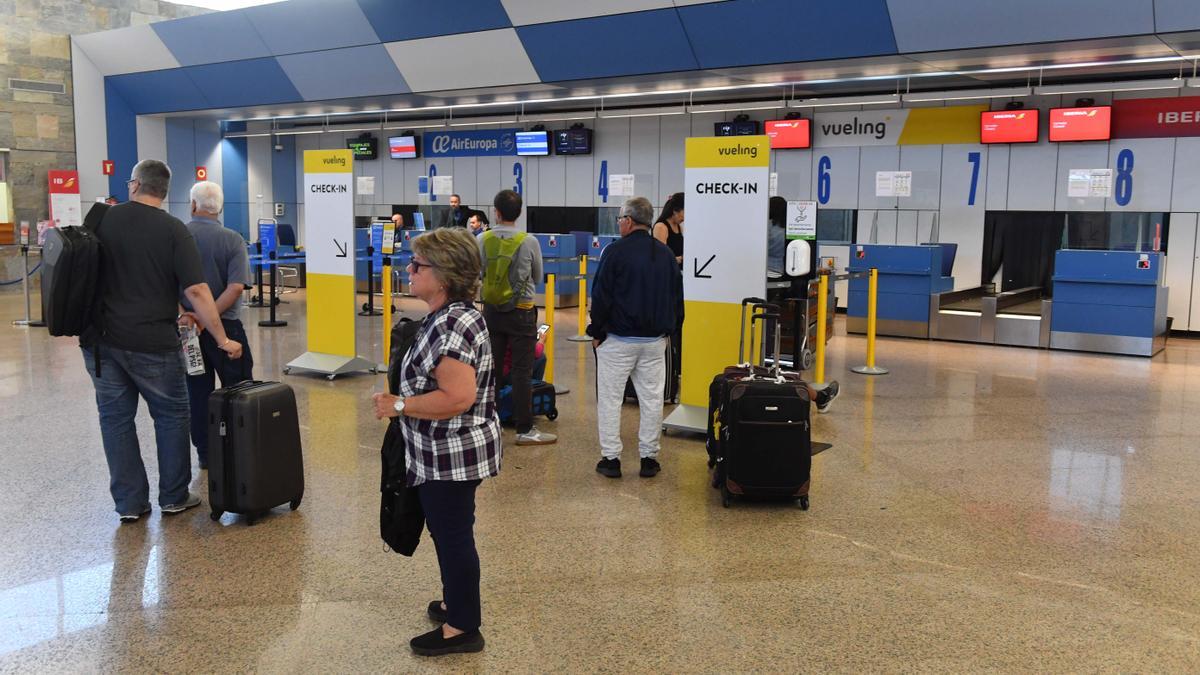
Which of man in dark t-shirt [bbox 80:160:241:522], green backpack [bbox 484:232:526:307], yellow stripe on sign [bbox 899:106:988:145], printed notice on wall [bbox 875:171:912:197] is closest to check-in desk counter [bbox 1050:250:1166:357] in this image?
yellow stripe on sign [bbox 899:106:988:145]

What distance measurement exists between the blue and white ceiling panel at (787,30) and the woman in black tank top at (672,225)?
3.83m

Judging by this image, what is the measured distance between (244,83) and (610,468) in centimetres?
1338

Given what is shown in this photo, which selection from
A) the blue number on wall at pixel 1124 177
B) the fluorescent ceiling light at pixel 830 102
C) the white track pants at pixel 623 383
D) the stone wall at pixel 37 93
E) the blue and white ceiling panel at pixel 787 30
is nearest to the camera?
the white track pants at pixel 623 383

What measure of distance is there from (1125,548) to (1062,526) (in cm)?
34

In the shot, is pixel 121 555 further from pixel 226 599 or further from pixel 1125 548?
pixel 1125 548

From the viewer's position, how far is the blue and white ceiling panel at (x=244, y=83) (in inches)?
615

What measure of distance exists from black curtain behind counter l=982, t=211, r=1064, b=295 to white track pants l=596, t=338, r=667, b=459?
32.3ft

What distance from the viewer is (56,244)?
427cm

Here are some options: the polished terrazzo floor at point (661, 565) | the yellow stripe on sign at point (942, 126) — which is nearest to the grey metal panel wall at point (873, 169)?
the yellow stripe on sign at point (942, 126)

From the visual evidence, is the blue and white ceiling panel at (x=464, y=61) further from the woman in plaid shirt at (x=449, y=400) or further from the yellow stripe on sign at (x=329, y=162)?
the woman in plaid shirt at (x=449, y=400)

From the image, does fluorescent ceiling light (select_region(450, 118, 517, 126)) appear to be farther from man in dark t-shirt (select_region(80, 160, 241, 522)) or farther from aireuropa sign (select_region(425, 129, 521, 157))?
man in dark t-shirt (select_region(80, 160, 241, 522))

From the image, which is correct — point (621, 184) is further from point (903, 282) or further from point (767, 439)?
point (767, 439)

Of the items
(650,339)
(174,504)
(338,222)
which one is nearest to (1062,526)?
(650,339)

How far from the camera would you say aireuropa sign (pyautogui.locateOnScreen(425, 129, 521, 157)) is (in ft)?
60.2
